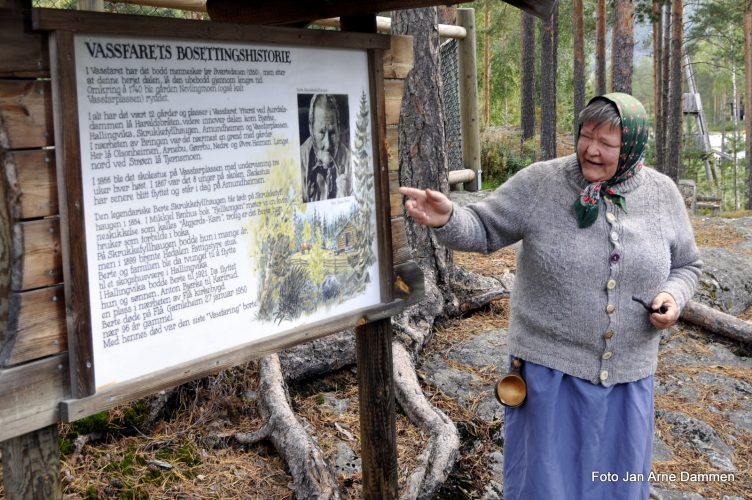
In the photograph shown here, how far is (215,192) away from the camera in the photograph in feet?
6.90

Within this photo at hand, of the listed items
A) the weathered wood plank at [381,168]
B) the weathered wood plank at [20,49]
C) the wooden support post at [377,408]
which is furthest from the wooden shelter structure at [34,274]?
the wooden support post at [377,408]

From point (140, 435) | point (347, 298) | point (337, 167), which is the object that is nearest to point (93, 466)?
point (140, 435)

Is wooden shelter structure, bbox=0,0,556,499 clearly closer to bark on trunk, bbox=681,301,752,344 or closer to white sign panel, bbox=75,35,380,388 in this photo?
white sign panel, bbox=75,35,380,388

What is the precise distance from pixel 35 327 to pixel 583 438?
1.94 meters

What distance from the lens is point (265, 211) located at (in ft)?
7.43

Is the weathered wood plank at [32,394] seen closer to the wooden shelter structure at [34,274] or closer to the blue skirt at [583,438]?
the wooden shelter structure at [34,274]

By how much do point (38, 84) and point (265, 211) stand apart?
76cm

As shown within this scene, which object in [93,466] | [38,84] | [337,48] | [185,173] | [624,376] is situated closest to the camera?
[38,84]

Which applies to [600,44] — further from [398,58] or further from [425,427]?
[398,58]

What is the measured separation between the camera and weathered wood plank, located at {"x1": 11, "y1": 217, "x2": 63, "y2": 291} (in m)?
1.75

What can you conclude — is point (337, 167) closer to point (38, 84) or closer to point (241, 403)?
point (38, 84)

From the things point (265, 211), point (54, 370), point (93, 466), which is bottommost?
point (93, 466)

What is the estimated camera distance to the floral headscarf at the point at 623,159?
8.38ft

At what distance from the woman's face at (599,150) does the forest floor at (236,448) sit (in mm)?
1735
